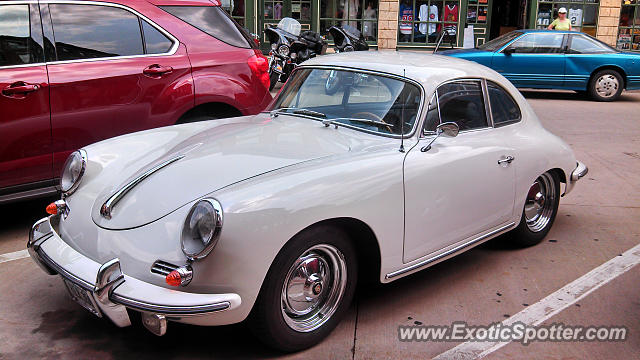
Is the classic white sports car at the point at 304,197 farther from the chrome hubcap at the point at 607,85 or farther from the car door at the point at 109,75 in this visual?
the chrome hubcap at the point at 607,85

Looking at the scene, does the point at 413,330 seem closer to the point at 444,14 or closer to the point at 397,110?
the point at 397,110

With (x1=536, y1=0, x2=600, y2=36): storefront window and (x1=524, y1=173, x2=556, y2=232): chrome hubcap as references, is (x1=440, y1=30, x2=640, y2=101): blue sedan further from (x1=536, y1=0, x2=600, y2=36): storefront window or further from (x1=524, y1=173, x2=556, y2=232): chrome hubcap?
(x1=524, y1=173, x2=556, y2=232): chrome hubcap

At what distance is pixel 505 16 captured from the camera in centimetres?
2044

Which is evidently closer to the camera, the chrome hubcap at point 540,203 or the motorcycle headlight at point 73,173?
the motorcycle headlight at point 73,173

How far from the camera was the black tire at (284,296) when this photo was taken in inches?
112

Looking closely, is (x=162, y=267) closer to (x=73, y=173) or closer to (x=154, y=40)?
(x=73, y=173)

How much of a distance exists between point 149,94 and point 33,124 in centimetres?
93

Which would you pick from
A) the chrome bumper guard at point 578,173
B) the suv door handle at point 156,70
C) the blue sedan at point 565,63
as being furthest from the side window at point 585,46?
the suv door handle at point 156,70

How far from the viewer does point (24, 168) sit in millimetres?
4547

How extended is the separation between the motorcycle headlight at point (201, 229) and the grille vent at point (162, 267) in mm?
93

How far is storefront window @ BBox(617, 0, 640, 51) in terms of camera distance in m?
18.7

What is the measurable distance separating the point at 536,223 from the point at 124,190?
10.2ft

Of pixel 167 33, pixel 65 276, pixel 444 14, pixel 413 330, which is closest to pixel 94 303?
pixel 65 276

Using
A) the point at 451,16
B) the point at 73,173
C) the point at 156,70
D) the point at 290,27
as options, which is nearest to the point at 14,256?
the point at 73,173
